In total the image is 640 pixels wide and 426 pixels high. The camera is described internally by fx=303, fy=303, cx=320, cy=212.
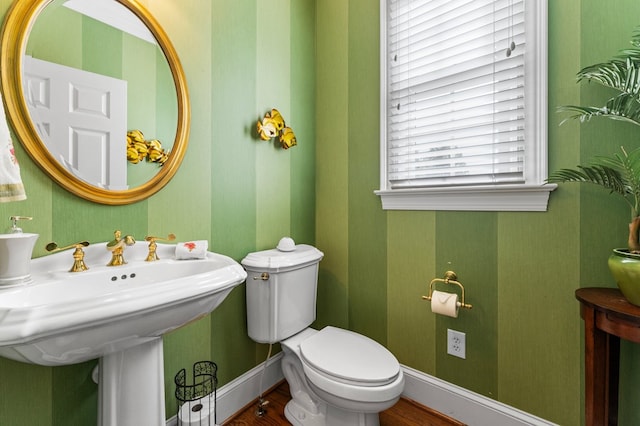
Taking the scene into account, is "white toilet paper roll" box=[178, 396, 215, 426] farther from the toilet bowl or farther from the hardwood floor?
the toilet bowl

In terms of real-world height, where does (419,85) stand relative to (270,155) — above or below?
above

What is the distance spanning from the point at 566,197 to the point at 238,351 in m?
1.65

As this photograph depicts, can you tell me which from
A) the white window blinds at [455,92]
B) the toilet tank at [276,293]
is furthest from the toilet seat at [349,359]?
the white window blinds at [455,92]

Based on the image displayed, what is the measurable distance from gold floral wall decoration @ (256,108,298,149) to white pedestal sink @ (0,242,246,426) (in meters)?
0.76

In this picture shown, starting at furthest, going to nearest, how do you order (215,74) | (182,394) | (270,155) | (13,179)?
(270,155) < (215,74) < (182,394) < (13,179)

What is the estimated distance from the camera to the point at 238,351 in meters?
1.58

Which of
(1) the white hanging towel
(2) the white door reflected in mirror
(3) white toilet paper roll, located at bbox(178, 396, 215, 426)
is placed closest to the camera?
(1) the white hanging towel

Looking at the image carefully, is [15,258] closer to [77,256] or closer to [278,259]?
[77,256]

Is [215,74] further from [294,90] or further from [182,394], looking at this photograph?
[182,394]

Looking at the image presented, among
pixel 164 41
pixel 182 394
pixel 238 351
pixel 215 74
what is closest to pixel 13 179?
pixel 164 41

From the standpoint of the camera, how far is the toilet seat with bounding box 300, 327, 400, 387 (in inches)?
45.8

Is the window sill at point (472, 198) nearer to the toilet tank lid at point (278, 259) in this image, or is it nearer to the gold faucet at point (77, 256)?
the toilet tank lid at point (278, 259)

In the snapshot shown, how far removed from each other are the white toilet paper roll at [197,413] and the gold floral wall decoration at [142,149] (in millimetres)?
1027

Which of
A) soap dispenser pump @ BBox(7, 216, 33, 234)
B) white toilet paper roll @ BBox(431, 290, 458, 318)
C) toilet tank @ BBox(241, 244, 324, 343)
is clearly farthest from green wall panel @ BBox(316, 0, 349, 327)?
soap dispenser pump @ BBox(7, 216, 33, 234)
